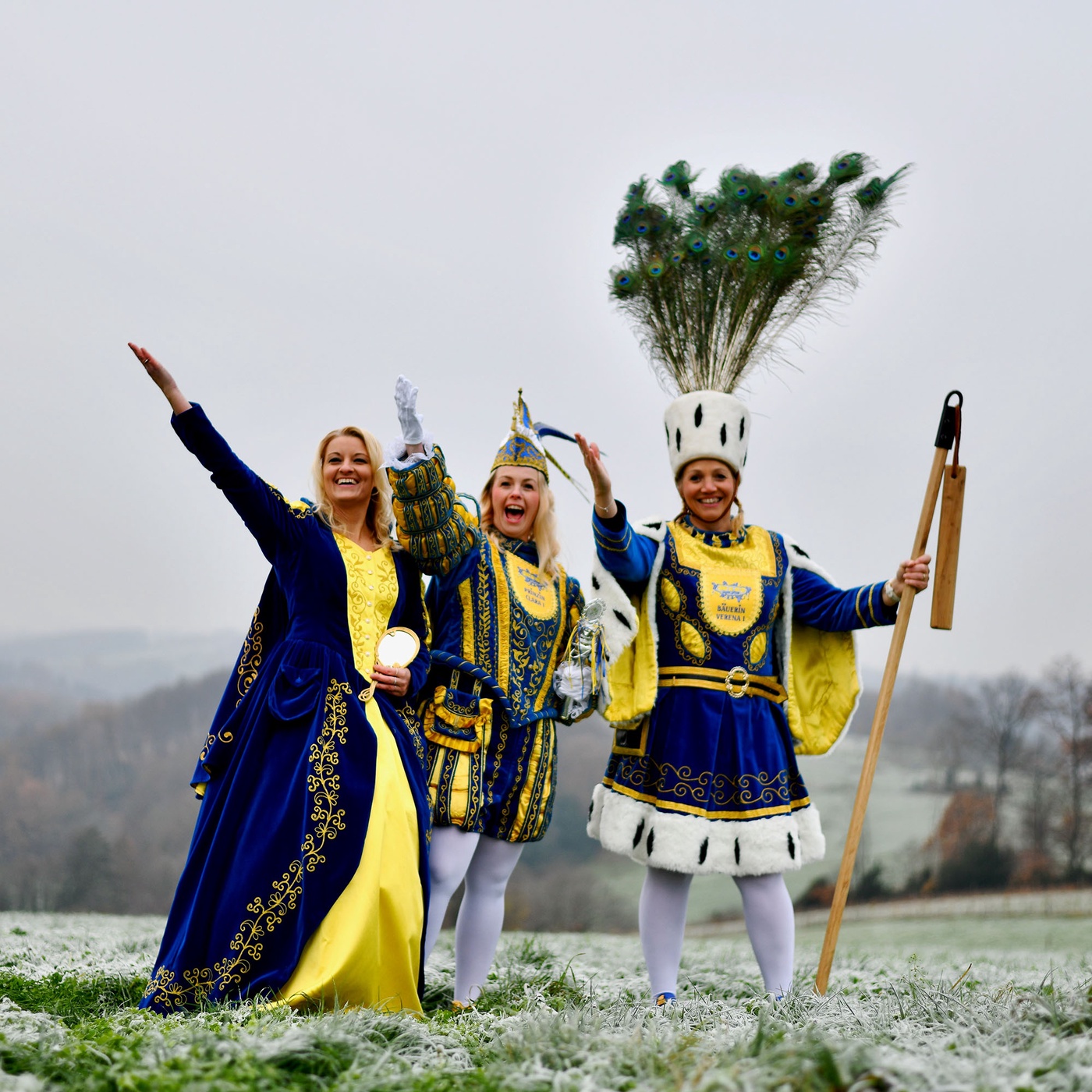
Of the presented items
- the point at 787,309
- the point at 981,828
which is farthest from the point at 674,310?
the point at 981,828

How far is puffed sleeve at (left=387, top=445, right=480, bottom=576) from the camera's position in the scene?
13.1 ft

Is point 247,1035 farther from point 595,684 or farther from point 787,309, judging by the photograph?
point 787,309

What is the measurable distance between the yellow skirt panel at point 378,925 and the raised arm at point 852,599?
1840mm

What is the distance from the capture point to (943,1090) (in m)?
2.22

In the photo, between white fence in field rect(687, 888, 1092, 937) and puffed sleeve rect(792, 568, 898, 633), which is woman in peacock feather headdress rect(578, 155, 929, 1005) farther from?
white fence in field rect(687, 888, 1092, 937)

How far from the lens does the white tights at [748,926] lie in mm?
4203

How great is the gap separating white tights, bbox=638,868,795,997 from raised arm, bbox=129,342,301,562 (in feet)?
6.42

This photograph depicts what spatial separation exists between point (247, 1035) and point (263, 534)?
177 centimetres

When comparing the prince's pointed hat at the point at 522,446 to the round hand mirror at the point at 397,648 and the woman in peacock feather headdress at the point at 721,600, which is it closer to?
the woman in peacock feather headdress at the point at 721,600

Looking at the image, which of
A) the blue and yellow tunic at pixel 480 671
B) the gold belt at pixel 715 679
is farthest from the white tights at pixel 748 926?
the gold belt at pixel 715 679

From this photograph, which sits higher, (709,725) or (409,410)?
(409,410)

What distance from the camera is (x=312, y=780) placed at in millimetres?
3648

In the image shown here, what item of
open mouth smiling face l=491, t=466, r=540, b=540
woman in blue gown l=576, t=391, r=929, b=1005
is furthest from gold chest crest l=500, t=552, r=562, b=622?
woman in blue gown l=576, t=391, r=929, b=1005

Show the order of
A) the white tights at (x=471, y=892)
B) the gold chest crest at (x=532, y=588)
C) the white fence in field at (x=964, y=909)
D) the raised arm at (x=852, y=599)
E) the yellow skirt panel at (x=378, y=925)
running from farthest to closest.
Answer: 1. the white fence in field at (x=964, y=909)
2. the gold chest crest at (x=532, y=588)
3. the raised arm at (x=852, y=599)
4. the white tights at (x=471, y=892)
5. the yellow skirt panel at (x=378, y=925)
